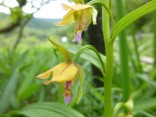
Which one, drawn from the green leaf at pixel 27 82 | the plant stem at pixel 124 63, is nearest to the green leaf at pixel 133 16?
the plant stem at pixel 124 63

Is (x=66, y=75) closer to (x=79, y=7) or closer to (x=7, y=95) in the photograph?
(x=79, y=7)

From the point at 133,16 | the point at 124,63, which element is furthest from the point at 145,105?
the point at 133,16

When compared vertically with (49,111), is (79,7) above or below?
above

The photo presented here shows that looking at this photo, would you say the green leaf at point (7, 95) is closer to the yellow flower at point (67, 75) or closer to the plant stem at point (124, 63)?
the plant stem at point (124, 63)

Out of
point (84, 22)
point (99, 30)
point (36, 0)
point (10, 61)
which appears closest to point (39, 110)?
point (84, 22)

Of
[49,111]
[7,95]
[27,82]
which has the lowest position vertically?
[49,111]

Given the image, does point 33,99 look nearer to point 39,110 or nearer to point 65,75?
point 39,110
